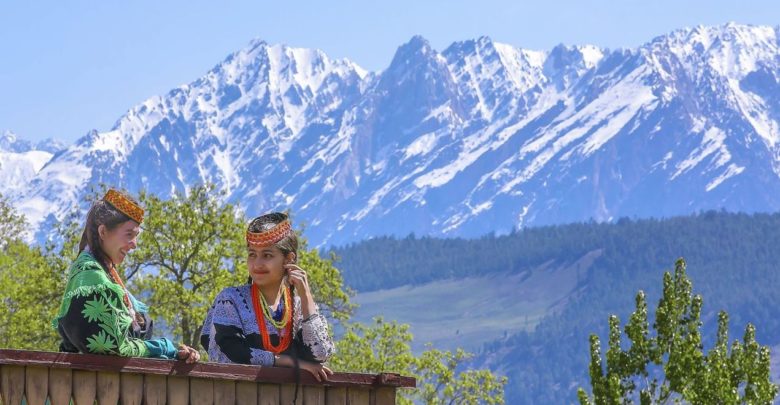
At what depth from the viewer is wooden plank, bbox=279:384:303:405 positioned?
976 cm

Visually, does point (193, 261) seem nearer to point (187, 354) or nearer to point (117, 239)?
point (117, 239)

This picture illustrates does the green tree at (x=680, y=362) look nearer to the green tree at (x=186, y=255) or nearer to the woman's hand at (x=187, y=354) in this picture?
the green tree at (x=186, y=255)

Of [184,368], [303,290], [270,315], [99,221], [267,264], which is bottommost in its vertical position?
[184,368]

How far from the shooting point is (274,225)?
34.7 feet

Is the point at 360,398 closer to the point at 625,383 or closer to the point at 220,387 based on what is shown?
the point at 220,387

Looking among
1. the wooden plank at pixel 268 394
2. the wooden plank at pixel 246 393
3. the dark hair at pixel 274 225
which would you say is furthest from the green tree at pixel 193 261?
the wooden plank at pixel 246 393

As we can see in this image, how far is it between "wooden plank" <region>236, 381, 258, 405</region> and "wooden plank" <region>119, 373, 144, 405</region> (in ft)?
2.15

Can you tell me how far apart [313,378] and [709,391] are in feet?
75.8

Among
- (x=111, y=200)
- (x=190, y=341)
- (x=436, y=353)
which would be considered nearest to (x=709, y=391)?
(x=190, y=341)

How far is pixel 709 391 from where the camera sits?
31.9 meters

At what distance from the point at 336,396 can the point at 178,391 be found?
44.5 inches

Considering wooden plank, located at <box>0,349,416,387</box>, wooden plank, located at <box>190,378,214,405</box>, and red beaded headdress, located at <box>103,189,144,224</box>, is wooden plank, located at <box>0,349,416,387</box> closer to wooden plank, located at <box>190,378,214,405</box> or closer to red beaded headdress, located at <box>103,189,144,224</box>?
wooden plank, located at <box>190,378,214,405</box>

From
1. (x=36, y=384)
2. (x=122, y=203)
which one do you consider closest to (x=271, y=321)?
(x=122, y=203)

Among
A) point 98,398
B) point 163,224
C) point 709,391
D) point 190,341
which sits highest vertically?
point 163,224
